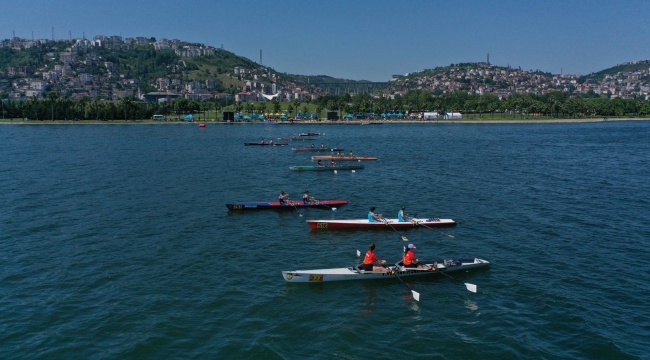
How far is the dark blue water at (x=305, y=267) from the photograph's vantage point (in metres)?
21.4

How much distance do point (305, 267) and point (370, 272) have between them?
14.5ft

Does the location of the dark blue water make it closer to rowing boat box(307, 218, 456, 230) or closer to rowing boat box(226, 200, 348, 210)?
rowing boat box(307, 218, 456, 230)

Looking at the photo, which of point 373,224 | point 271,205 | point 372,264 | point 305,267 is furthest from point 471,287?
point 271,205

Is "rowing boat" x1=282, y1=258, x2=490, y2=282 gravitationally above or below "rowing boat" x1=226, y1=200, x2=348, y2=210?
below

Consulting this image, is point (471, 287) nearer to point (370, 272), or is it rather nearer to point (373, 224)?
point (370, 272)

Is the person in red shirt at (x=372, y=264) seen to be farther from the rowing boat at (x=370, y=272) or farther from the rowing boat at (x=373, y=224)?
the rowing boat at (x=373, y=224)

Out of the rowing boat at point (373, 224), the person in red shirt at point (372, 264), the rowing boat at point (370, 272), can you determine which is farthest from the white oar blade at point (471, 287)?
the rowing boat at point (373, 224)

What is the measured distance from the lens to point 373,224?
3819 cm

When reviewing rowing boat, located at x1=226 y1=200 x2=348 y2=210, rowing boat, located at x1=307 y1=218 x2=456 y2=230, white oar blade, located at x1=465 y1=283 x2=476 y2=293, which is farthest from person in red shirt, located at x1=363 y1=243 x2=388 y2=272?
rowing boat, located at x1=226 y1=200 x2=348 y2=210

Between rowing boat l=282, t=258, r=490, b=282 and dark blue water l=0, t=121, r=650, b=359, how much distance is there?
43 centimetres

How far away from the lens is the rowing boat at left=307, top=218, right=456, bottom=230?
38031 mm

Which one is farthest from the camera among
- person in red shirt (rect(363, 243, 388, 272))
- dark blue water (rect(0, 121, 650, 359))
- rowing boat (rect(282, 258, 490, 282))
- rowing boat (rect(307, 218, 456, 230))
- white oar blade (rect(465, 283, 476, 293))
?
rowing boat (rect(307, 218, 456, 230))

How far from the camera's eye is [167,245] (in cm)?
3406

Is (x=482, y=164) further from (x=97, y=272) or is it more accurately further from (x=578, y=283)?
(x=97, y=272)
